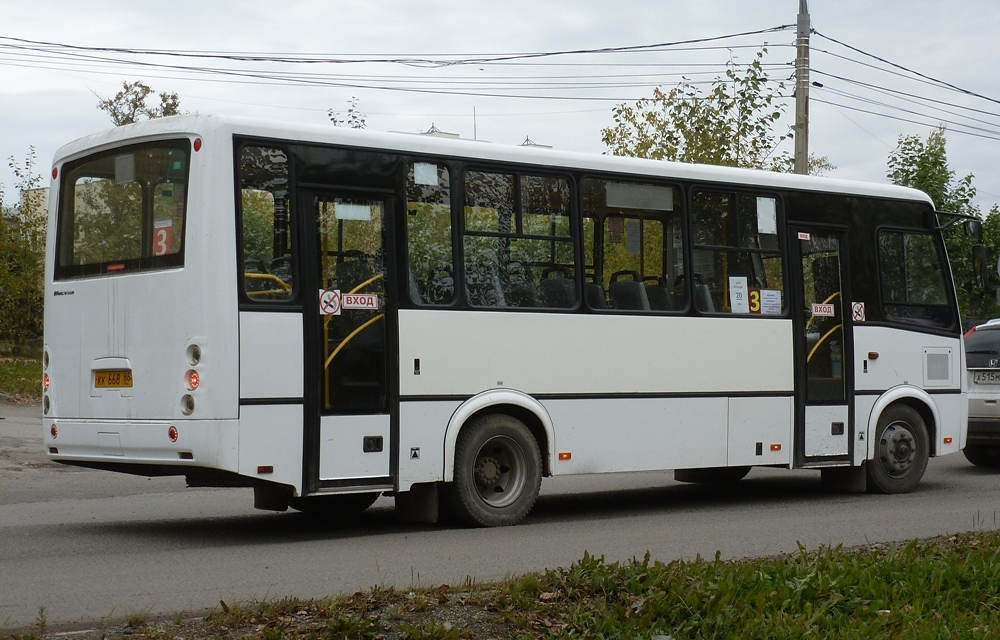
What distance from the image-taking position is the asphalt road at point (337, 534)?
7.60 meters

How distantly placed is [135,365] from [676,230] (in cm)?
500

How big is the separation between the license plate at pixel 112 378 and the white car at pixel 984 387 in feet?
34.7

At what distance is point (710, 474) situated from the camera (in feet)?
47.6

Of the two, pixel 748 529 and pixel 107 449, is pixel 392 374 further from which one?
pixel 748 529

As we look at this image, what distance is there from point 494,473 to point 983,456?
937cm

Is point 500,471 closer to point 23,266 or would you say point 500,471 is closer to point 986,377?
point 986,377

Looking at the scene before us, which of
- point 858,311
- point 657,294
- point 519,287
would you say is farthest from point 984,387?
point 519,287

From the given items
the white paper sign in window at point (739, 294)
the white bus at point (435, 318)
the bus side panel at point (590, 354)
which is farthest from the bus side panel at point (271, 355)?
the white paper sign in window at point (739, 294)

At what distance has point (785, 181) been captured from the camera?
1307cm

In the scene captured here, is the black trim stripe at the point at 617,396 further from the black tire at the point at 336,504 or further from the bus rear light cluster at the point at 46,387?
the bus rear light cluster at the point at 46,387

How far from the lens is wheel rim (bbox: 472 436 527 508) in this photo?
35.4ft

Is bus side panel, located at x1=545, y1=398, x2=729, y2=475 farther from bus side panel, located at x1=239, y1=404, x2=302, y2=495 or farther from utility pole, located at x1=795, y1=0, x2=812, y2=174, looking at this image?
utility pole, located at x1=795, y1=0, x2=812, y2=174

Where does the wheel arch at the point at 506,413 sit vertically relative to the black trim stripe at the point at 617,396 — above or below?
below

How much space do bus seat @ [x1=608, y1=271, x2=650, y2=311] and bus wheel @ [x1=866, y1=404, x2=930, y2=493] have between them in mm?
3263
